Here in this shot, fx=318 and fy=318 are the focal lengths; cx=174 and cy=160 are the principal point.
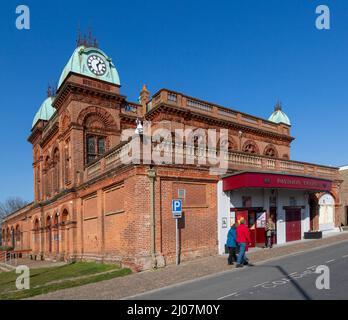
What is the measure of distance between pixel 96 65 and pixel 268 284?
18.5 m

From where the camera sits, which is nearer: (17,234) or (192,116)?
(192,116)

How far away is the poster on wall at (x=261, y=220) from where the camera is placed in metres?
17.5

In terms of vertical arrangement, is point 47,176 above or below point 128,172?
above

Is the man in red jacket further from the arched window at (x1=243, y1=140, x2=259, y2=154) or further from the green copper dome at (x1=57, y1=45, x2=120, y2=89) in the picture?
the arched window at (x1=243, y1=140, x2=259, y2=154)

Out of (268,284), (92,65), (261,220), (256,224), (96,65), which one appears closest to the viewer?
(268,284)

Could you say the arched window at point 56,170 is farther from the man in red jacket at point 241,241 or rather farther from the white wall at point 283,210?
the man in red jacket at point 241,241

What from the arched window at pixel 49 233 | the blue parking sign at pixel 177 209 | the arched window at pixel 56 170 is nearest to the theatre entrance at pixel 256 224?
the blue parking sign at pixel 177 209

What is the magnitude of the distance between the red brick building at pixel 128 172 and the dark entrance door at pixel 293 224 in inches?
59.5

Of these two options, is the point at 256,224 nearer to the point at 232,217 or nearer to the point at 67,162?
the point at 232,217

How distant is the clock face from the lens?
2173 centimetres

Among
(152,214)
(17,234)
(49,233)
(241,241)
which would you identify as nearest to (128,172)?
(152,214)

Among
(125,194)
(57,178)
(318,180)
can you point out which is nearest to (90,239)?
(125,194)

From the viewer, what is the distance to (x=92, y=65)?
859 inches
